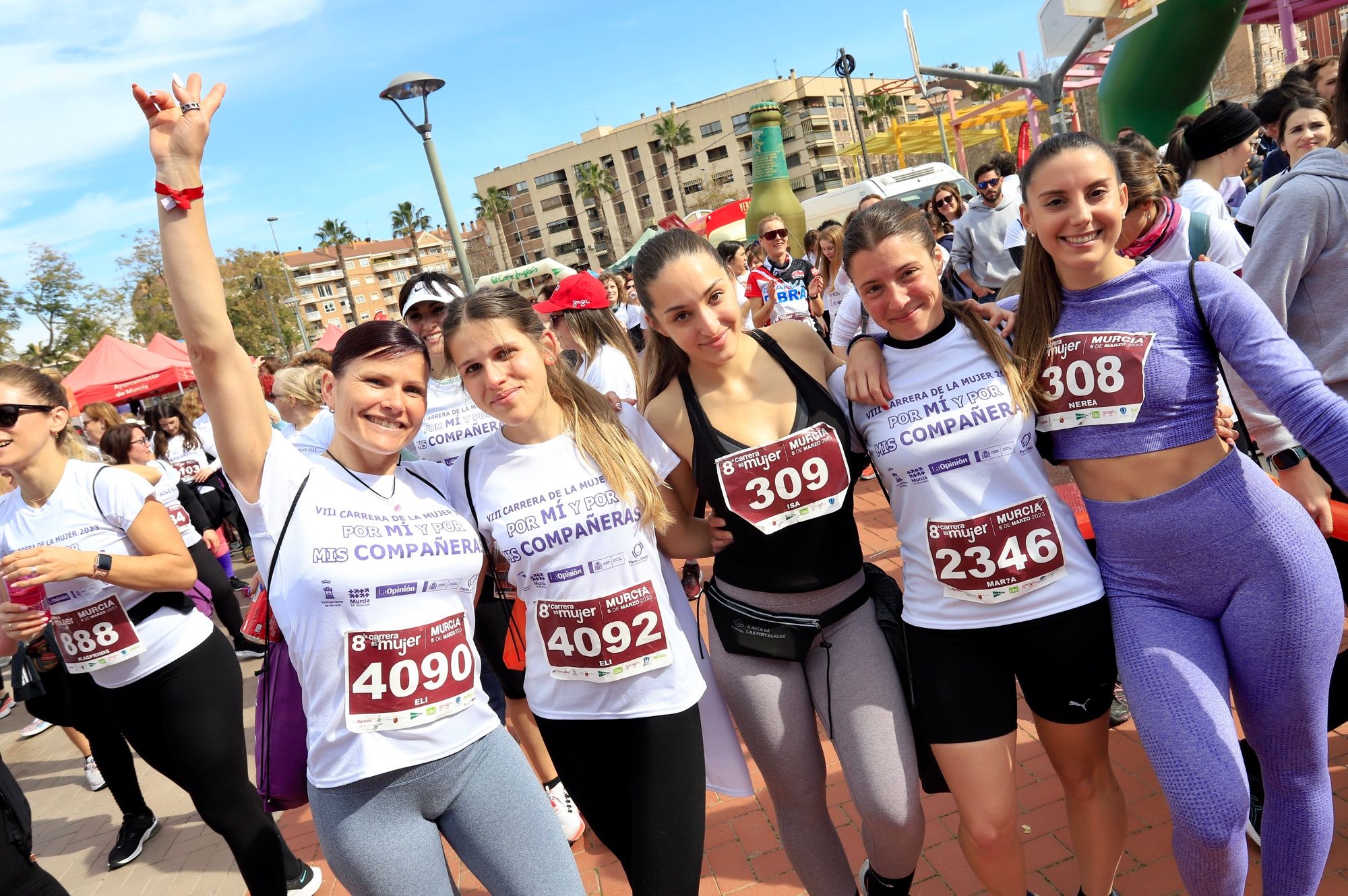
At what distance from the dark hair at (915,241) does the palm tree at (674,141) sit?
7887cm

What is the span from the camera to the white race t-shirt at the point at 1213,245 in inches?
130

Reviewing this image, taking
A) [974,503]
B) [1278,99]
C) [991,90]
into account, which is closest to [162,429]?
[974,503]

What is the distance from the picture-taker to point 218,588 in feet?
17.5

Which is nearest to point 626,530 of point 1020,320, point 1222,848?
point 1020,320

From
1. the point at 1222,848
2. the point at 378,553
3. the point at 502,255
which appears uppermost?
the point at 502,255

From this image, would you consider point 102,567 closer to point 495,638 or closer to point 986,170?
point 495,638

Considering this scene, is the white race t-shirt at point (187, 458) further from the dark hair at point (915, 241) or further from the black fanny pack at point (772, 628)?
the dark hair at point (915, 241)

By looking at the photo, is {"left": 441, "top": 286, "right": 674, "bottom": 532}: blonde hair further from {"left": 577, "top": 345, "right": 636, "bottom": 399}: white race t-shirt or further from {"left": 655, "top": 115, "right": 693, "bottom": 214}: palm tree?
{"left": 655, "top": 115, "right": 693, "bottom": 214}: palm tree

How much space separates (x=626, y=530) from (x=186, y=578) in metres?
1.83

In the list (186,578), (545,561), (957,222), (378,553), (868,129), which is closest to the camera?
(378,553)

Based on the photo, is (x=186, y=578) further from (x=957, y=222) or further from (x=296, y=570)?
(x=957, y=222)

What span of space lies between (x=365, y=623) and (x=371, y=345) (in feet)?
2.38

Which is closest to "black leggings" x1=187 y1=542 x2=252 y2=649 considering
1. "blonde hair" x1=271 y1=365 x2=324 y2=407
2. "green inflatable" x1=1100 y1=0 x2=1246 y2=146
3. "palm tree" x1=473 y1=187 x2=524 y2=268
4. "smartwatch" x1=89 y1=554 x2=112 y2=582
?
"blonde hair" x1=271 y1=365 x2=324 y2=407

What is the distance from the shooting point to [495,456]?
2332 millimetres
